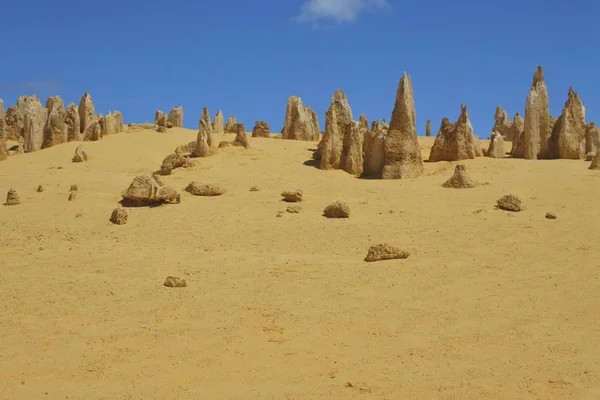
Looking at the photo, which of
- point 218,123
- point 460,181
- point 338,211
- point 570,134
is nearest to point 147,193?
point 338,211

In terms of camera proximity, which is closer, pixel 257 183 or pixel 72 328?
pixel 72 328

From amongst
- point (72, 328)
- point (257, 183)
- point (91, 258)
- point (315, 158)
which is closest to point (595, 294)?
point (72, 328)

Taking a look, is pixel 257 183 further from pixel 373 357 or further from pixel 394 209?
pixel 373 357

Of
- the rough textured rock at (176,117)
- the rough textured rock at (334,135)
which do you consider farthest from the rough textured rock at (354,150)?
the rough textured rock at (176,117)

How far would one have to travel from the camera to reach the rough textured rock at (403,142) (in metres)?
16.6

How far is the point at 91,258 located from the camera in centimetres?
938

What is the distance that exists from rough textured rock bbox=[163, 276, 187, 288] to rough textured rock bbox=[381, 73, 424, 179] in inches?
371

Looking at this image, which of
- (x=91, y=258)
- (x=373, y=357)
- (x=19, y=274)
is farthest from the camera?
(x=91, y=258)

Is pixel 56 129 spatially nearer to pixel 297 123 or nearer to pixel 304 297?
pixel 297 123

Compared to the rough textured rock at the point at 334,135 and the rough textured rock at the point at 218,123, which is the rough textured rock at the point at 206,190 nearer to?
the rough textured rock at the point at 334,135

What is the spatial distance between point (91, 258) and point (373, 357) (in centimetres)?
511

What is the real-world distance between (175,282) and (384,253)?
2.90 metres

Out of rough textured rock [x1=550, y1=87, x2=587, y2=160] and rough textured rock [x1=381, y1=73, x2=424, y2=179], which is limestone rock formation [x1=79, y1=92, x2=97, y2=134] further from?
rough textured rock [x1=550, y1=87, x2=587, y2=160]

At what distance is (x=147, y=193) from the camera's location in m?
12.8
